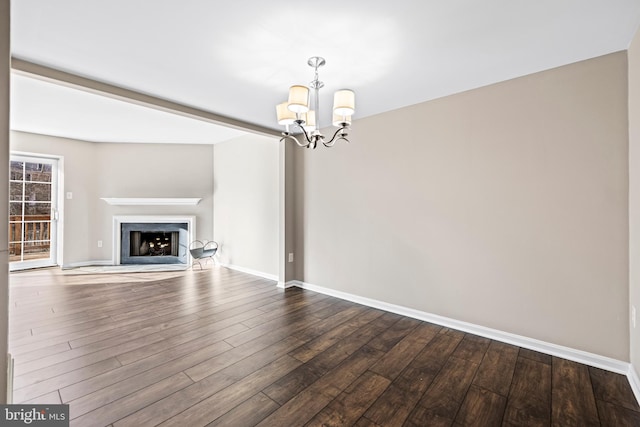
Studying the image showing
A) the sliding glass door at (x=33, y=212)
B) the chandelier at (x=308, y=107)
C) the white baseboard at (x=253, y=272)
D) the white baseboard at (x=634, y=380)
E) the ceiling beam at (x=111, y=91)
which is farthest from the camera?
the sliding glass door at (x=33, y=212)

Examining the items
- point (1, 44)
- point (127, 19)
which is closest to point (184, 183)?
point (127, 19)

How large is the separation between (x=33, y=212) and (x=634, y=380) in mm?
8020

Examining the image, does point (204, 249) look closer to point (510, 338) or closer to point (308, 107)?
point (308, 107)

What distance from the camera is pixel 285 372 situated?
2059 millimetres

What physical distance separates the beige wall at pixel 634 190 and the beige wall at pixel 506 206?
75 millimetres

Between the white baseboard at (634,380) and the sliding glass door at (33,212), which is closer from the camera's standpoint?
the white baseboard at (634,380)

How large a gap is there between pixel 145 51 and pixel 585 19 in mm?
2914

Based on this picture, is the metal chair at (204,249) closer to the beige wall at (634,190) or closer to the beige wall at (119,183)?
the beige wall at (119,183)

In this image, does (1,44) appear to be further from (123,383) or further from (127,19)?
(123,383)

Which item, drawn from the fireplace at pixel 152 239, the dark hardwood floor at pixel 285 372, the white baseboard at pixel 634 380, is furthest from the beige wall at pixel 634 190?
the fireplace at pixel 152 239

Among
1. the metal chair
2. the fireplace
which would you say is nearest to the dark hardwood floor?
the metal chair

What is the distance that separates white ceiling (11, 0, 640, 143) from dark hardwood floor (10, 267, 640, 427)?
230cm

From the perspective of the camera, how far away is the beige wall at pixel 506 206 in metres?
2.12

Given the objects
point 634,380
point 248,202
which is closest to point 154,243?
point 248,202
